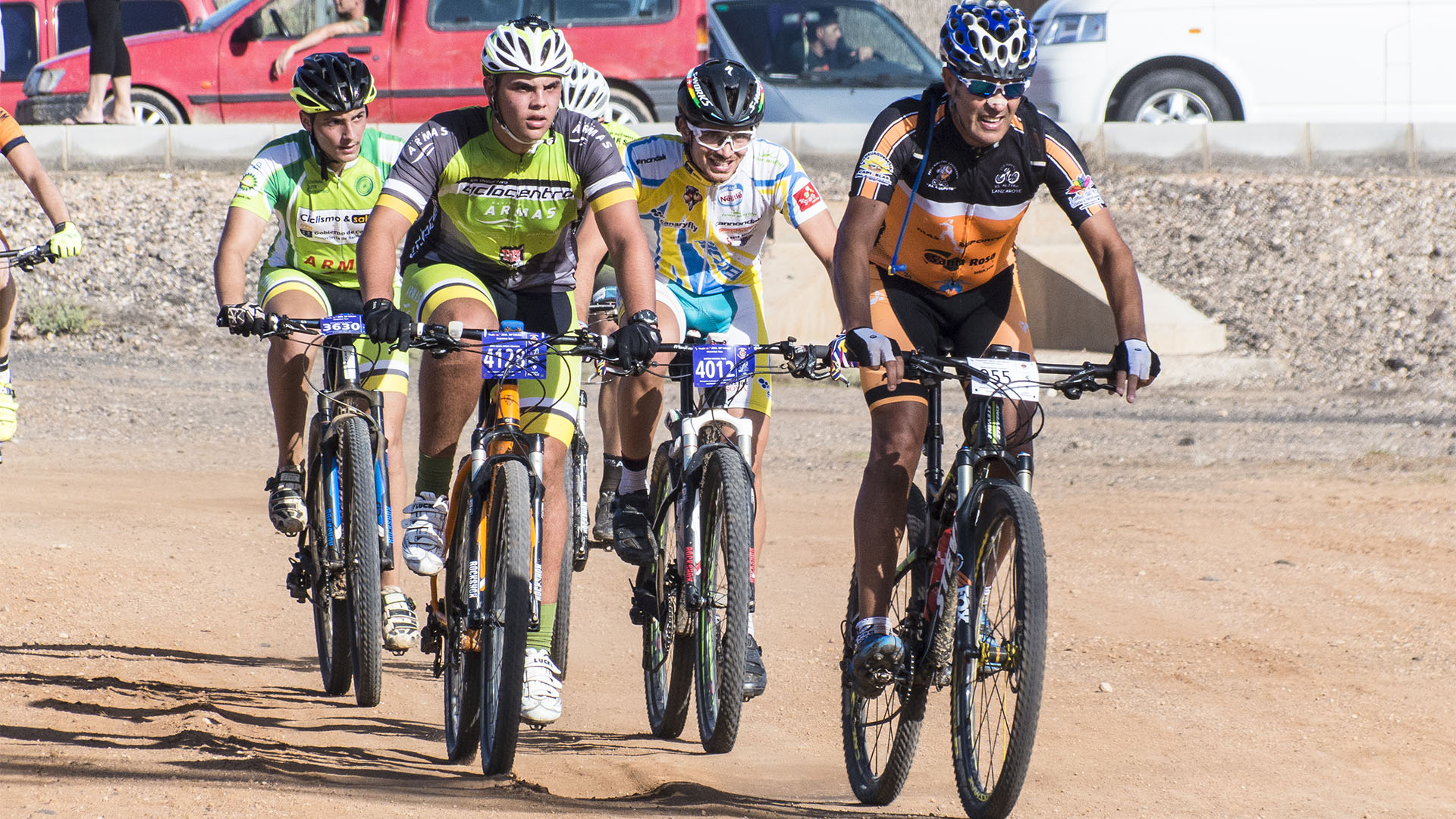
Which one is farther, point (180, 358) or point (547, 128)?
point (180, 358)

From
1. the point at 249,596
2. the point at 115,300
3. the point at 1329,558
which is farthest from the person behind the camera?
the point at 115,300

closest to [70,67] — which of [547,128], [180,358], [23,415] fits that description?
[180,358]

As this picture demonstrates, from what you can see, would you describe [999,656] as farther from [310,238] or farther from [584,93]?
[584,93]

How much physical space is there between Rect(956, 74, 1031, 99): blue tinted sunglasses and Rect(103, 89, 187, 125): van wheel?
47.6ft

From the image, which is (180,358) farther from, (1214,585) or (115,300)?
(1214,585)

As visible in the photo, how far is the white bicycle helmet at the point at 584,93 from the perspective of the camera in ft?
24.8

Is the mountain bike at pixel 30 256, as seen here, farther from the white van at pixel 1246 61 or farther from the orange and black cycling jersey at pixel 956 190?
the white van at pixel 1246 61

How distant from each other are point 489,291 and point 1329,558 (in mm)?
5149

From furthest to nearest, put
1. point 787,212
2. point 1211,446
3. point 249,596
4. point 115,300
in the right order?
point 115,300 < point 1211,446 < point 249,596 < point 787,212

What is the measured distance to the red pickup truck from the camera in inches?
655

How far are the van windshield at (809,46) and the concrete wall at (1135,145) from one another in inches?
21.2

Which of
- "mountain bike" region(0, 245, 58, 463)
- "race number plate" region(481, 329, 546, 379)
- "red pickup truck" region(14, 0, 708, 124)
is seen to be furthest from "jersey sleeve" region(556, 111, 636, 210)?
"red pickup truck" region(14, 0, 708, 124)

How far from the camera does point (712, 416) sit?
5.54 metres

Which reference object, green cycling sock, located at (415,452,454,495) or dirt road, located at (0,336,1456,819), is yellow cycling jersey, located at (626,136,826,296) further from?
dirt road, located at (0,336,1456,819)
